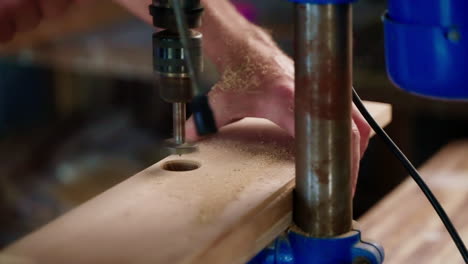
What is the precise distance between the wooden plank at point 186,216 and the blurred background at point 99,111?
1.19 m

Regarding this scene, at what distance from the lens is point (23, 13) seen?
3.56 ft

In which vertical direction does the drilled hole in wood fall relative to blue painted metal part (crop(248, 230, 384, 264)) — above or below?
above

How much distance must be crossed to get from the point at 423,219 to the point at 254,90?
0.69 metres

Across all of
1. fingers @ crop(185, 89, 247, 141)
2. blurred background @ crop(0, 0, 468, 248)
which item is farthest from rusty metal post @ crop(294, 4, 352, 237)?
blurred background @ crop(0, 0, 468, 248)

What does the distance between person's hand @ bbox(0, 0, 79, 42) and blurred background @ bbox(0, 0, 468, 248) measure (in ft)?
3.47

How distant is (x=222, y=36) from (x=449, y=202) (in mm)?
777

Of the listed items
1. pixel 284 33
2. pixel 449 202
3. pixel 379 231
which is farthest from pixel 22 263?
pixel 284 33

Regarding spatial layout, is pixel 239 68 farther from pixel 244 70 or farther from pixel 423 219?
pixel 423 219

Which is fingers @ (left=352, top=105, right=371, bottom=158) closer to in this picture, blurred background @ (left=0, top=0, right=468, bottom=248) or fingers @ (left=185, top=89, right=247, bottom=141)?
fingers @ (left=185, top=89, right=247, bottom=141)

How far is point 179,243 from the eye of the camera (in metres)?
0.81

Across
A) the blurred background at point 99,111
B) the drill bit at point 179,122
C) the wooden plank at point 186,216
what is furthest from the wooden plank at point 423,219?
the drill bit at point 179,122

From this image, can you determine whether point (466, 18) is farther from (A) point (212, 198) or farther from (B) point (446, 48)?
(A) point (212, 198)

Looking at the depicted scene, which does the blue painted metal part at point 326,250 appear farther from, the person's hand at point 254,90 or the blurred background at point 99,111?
the blurred background at point 99,111

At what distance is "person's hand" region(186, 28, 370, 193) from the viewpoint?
43.2 inches
